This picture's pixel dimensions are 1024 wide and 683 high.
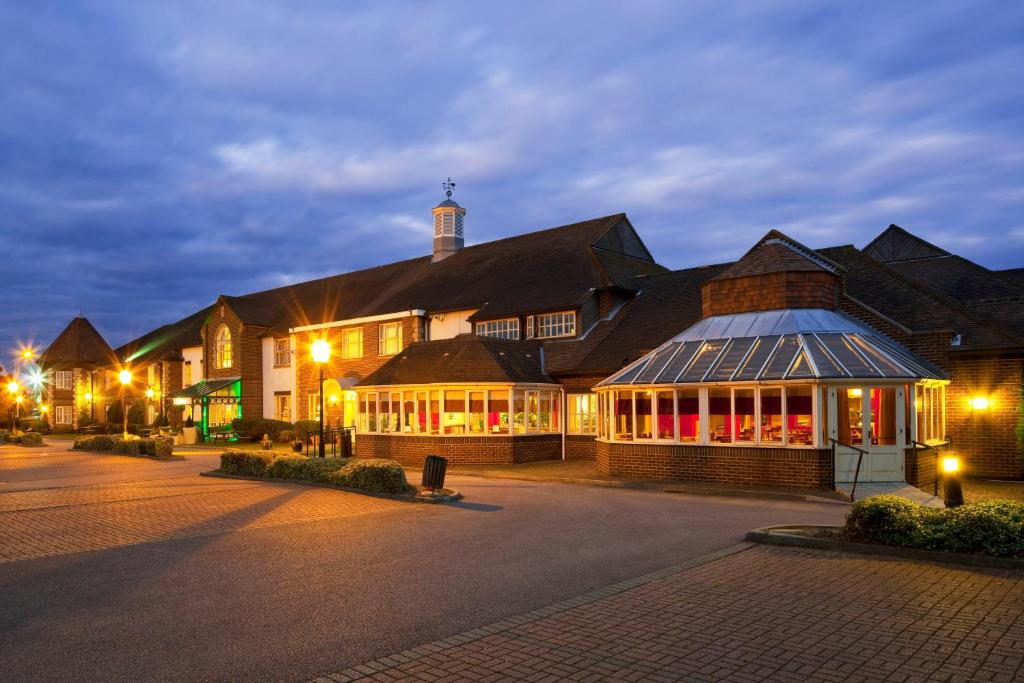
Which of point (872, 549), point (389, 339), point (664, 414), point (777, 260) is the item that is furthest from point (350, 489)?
point (389, 339)

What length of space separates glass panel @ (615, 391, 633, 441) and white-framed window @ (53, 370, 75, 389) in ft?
179

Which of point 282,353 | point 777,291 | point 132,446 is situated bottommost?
point 132,446

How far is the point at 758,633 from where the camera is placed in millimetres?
6434

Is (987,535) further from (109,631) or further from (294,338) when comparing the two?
(294,338)

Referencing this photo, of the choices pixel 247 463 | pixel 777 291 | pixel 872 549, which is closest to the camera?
pixel 872 549

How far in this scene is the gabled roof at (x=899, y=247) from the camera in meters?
27.7

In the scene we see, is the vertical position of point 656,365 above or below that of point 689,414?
above

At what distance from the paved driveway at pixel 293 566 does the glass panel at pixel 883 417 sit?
3758mm

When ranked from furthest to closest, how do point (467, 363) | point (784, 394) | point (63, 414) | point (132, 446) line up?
point (63, 414), point (132, 446), point (467, 363), point (784, 394)

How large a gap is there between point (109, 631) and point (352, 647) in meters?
2.27

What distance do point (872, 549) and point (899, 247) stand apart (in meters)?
22.3

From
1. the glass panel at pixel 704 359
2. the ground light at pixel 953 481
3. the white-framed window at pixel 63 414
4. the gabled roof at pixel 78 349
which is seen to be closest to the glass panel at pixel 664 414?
the glass panel at pixel 704 359

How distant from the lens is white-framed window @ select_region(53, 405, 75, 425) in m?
59.4

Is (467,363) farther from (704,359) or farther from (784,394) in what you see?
(784,394)
